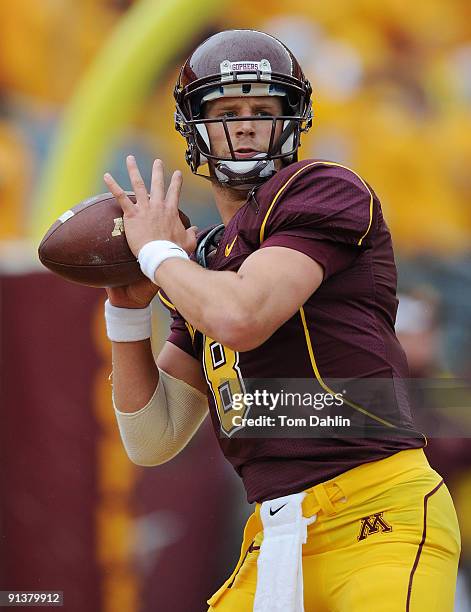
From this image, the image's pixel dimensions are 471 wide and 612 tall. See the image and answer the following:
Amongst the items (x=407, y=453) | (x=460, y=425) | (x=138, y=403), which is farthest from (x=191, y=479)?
(x=407, y=453)

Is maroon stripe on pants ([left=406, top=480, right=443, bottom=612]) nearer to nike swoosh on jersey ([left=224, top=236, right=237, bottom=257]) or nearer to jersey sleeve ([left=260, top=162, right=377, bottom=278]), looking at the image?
jersey sleeve ([left=260, top=162, right=377, bottom=278])

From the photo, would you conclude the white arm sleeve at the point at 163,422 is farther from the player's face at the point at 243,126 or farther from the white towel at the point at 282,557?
the player's face at the point at 243,126

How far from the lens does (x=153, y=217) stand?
217 cm

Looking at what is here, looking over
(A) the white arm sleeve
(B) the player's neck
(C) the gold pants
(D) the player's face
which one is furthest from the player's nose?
(C) the gold pants

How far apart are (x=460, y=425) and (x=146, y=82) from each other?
1.51 meters

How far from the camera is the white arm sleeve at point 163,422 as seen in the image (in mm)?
2477

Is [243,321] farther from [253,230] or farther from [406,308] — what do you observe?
[406,308]

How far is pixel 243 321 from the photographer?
1913 mm

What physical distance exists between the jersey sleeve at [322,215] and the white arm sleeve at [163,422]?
0.56 metres

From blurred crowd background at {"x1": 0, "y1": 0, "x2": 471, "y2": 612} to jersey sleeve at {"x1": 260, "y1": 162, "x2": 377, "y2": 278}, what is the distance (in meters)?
1.37

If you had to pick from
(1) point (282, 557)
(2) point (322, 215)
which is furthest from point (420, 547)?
(2) point (322, 215)

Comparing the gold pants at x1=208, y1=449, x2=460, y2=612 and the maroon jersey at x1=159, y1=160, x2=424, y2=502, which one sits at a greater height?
the maroon jersey at x1=159, y1=160, x2=424, y2=502

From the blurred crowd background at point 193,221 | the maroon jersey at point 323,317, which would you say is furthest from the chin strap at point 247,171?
the blurred crowd background at point 193,221

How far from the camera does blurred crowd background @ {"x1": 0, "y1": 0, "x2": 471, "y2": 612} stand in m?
3.43
